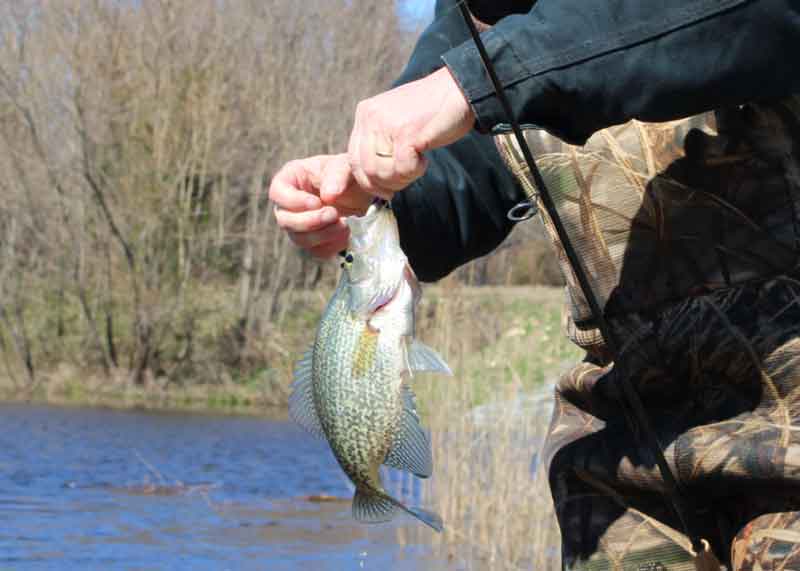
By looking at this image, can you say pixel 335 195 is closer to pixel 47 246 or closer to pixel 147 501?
pixel 147 501

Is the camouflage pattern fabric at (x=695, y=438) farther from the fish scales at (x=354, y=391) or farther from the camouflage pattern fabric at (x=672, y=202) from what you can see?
the fish scales at (x=354, y=391)

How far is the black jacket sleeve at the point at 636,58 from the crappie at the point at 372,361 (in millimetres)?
341

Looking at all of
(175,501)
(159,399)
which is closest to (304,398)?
(175,501)

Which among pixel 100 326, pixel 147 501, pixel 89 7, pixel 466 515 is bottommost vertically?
pixel 100 326

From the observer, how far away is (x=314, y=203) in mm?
2219

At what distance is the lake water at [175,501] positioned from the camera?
8477 millimetres

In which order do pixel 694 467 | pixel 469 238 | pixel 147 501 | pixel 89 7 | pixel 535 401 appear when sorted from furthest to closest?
pixel 89 7, pixel 147 501, pixel 535 401, pixel 469 238, pixel 694 467

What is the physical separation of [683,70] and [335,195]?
2.01ft

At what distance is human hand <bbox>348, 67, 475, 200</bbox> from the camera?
69.4 inches

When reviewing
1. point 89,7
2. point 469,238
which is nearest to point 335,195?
point 469,238

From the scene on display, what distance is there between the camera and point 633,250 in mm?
2203

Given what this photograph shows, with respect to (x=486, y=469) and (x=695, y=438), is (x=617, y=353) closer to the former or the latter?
(x=695, y=438)

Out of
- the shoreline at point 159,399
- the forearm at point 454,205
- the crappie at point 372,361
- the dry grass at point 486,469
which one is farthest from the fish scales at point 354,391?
the shoreline at point 159,399

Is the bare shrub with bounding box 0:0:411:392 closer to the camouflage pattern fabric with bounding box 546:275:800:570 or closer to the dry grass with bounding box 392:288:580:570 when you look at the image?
the dry grass with bounding box 392:288:580:570
